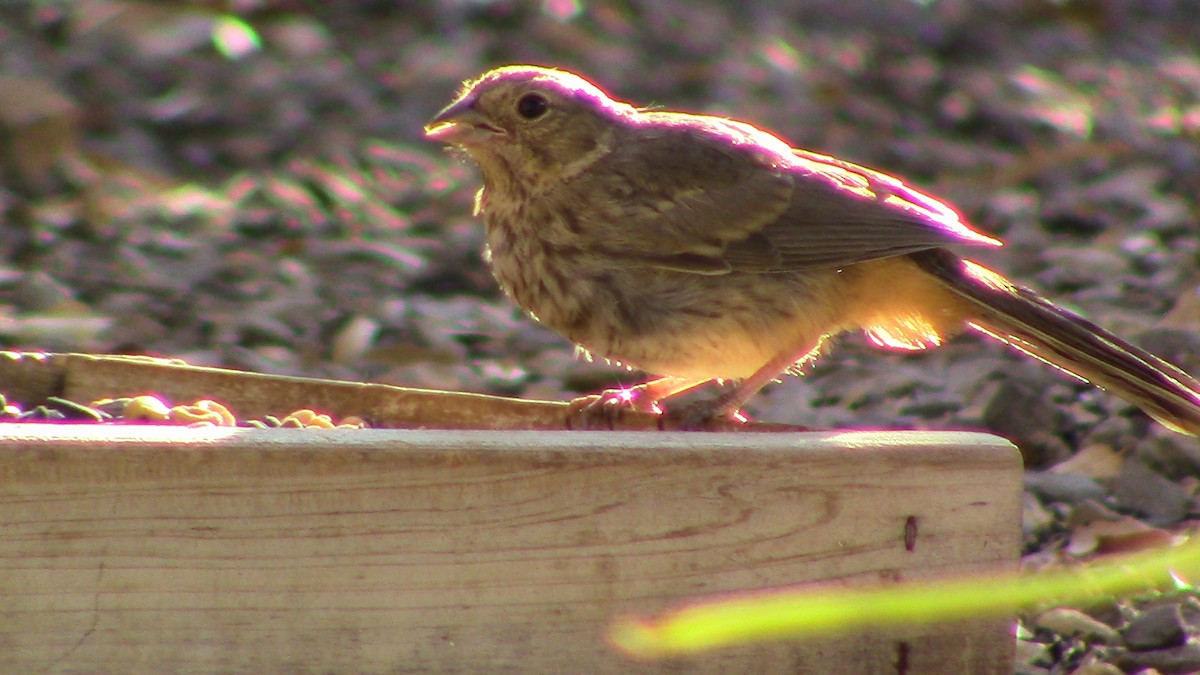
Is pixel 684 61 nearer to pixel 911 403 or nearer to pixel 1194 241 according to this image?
pixel 1194 241

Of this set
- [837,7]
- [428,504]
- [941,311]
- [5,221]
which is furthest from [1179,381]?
[837,7]

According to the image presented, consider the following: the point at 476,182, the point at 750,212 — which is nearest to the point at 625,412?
the point at 750,212

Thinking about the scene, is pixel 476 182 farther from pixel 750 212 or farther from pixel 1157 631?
pixel 1157 631

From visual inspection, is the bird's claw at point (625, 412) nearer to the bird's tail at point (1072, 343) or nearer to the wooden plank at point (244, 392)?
the wooden plank at point (244, 392)

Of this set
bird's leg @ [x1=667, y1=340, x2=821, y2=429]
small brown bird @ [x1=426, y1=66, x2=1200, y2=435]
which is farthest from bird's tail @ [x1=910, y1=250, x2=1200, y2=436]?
bird's leg @ [x1=667, y1=340, x2=821, y2=429]

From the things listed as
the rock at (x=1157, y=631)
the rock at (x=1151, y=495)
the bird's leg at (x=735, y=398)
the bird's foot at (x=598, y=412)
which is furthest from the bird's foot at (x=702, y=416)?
the rock at (x=1151, y=495)

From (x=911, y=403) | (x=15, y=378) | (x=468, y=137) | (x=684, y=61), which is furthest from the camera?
(x=684, y=61)

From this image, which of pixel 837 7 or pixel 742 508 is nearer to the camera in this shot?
pixel 742 508
